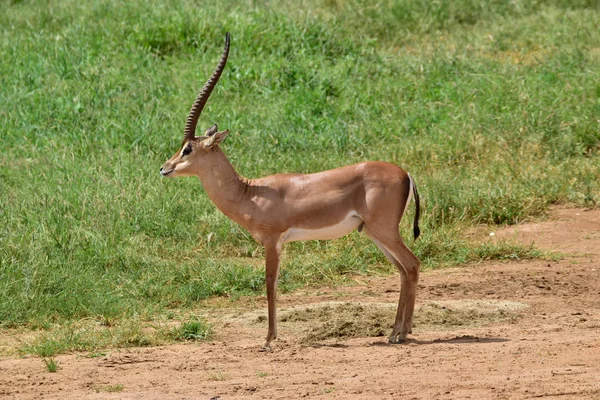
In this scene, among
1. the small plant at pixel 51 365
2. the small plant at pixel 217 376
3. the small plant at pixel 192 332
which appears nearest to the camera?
the small plant at pixel 217 376

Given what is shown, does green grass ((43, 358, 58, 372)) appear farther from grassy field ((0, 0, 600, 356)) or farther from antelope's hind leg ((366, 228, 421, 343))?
antelope's hind leg ((366, 228, 421, 343))

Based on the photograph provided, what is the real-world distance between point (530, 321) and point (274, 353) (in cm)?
204

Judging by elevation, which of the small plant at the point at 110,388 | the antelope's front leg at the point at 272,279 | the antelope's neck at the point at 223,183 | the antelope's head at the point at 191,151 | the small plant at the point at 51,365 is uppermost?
the antelope's head at the point at 191,151

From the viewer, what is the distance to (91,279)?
332 inches

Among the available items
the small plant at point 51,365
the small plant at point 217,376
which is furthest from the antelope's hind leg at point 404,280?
the small plant at point 51,365

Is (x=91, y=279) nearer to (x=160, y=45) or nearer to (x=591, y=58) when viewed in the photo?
(x=160, y=45)

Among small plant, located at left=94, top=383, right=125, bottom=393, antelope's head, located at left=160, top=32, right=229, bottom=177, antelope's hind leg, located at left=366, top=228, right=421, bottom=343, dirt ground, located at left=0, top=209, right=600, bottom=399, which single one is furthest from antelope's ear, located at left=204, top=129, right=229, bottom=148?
small plant, located at left=94, top=383, right=125, bottom=393

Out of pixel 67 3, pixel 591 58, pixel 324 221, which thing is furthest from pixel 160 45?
pixel 324 221

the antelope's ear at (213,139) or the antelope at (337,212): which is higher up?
the antelope's ear at (213,139)

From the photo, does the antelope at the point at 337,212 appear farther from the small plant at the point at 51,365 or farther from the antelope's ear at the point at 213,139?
the small plant at the point at 51,365

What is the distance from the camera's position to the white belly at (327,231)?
7113 millimetres

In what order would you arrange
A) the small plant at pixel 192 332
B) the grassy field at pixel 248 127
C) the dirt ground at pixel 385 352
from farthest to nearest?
the grassy field at pixel 248 127 → the small plant at pixel 192 332 → the dirt ground at pixel 385 352

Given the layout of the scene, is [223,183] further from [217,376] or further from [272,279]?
[217,376]

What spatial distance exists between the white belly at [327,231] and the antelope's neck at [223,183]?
1.44 ft
